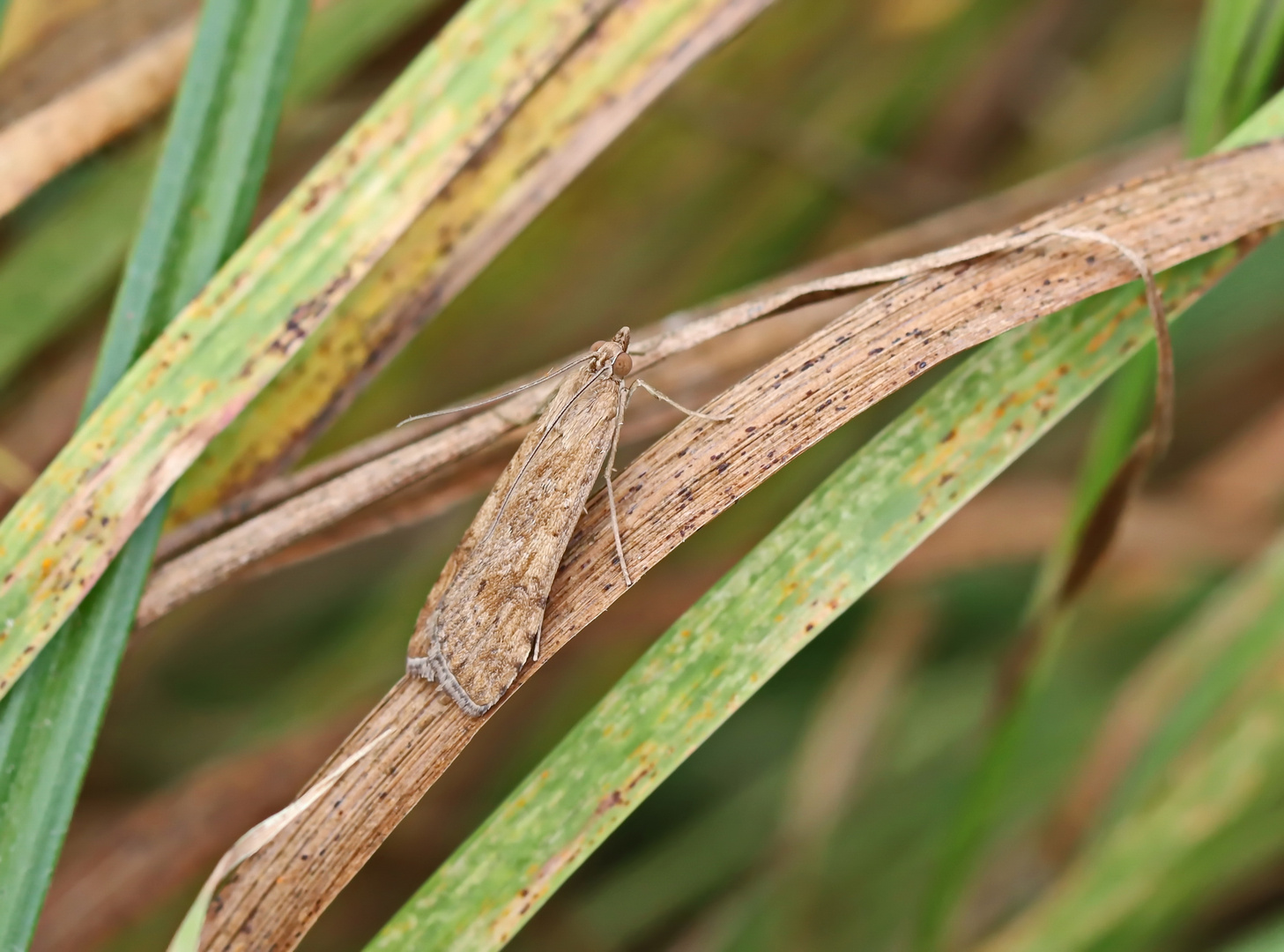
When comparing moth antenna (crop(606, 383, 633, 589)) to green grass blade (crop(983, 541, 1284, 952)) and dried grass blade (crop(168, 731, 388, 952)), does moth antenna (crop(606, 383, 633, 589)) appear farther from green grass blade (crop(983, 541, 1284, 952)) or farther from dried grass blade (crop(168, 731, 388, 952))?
green grass blade (crop(983, 541, 1284, 952))

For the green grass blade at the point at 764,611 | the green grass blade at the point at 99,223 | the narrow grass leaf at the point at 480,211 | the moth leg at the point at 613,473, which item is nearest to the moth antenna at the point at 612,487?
the moth leg at the point at 613,473

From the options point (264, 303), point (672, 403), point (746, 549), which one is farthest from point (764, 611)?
point (746, 549)

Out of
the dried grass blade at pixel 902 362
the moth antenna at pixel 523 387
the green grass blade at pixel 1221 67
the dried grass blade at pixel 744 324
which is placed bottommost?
the dried grass blade at pixel 902 362

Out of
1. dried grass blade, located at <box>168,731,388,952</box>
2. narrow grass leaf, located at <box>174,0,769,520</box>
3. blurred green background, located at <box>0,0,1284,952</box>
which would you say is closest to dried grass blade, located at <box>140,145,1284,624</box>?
narrow grass leaf, located at <box>174,0,769,520</box>

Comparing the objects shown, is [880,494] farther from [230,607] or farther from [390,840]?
[230,607]

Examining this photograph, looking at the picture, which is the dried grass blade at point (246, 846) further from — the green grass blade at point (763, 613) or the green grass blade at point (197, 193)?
the green grass blade at point (197, 193)
